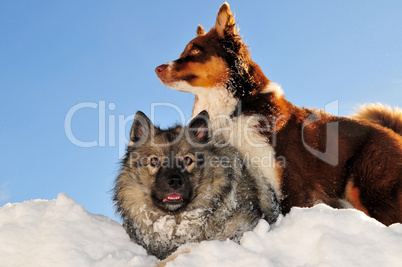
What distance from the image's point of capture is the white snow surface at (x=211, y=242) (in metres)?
3.07

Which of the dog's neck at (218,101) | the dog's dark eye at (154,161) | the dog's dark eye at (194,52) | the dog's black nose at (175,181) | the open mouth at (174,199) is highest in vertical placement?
the dog's dark eye at (194,52)

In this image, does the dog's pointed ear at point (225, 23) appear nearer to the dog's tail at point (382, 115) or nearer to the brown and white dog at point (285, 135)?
the brown and white dog at point (285, 135)

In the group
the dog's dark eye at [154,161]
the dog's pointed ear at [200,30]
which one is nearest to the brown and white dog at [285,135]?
the dog's pointed ear at [200,30]

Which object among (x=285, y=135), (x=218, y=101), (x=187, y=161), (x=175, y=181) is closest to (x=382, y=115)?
(x=285, y=135)

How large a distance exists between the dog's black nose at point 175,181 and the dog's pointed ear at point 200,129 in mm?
752

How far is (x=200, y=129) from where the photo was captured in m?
4.64

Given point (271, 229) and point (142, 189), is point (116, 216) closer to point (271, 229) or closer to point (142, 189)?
point (142, 189)

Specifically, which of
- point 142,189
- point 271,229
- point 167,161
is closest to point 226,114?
point 167,161

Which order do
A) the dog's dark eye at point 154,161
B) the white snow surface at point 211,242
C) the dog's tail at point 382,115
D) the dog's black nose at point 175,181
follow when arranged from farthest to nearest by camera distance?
the dog's tail at point 382,115, the dog's dark eye at point 154,161, the dog's black nose at point 175,181, the white snow surface at point 211,242

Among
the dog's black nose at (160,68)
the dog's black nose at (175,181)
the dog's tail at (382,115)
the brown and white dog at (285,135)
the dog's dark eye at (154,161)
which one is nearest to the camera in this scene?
the dog's black nose at (175,181)

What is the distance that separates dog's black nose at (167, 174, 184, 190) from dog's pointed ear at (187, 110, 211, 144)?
2.47ft

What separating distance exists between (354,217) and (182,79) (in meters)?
2.53

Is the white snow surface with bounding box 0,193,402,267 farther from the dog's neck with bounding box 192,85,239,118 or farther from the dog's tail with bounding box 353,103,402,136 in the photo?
the dog's tail with bounding box 353,103,402,136

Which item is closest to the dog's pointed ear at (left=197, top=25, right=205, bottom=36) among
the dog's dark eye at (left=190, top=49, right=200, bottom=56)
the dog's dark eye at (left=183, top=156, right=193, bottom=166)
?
the dog's dark eye at (left=190, top=49, right=200, bottom=56)
